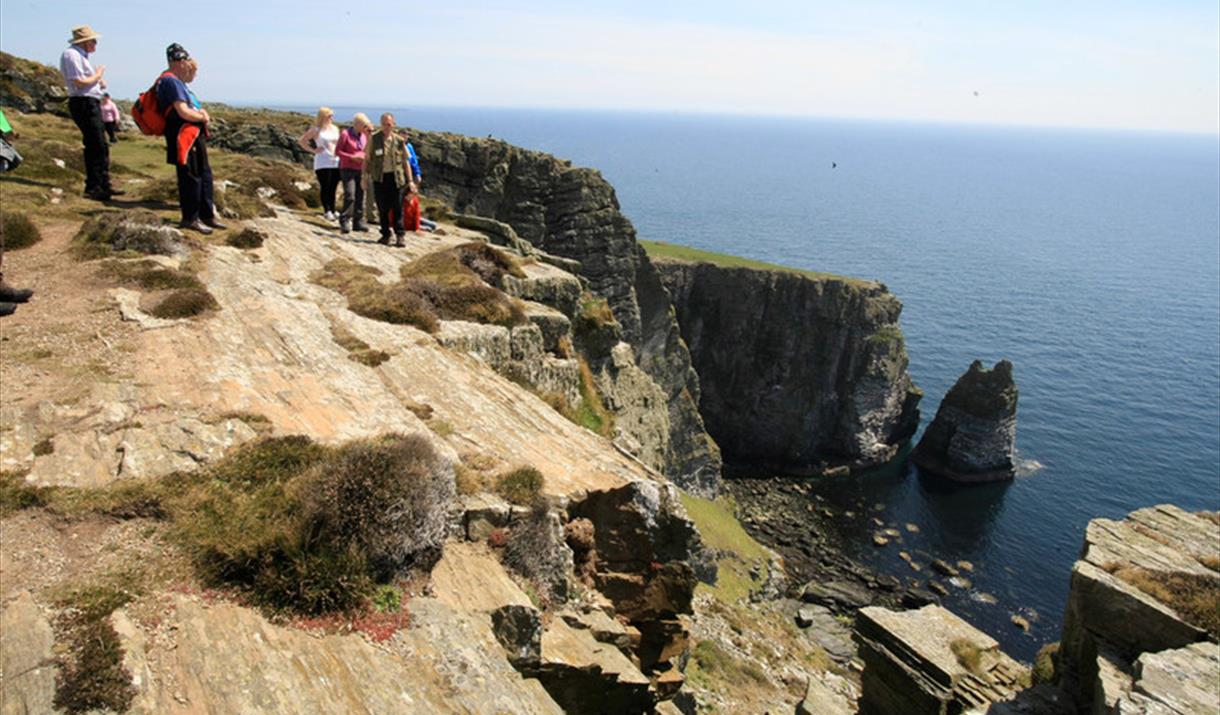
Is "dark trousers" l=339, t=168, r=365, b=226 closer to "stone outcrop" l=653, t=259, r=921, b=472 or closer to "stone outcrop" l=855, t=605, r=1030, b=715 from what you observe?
"stone outcrop" l=855, t=605, r=1030, b=715

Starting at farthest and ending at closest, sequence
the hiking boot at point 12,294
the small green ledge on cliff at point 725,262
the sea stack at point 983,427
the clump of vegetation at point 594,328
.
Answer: the small green ledge on cliff at point 725,262 → the sea stack at point 983,427 → the clump of vegetation at point 594,328 → the hiking boot at point 12,294

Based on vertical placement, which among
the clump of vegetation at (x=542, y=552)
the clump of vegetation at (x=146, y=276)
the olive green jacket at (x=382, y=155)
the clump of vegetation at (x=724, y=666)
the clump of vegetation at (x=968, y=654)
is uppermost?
the olive green jacket at (x=382, y=155)

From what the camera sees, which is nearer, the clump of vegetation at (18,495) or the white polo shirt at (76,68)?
the clump of vegetation at (18,495)

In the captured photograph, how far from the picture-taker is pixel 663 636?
1271cm

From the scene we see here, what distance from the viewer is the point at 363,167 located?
71.3 feet

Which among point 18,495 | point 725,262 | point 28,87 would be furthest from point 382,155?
point 725,262

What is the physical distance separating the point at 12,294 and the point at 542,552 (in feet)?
36.8

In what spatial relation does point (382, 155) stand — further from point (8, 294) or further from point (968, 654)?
point (968, 654)

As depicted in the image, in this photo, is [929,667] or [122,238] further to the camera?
[929,667]

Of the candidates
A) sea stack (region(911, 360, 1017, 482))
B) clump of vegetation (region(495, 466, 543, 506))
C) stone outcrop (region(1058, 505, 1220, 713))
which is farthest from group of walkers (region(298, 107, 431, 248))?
sea stack (region(911, 360, 1017, 482))

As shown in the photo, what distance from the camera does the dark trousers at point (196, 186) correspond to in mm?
17297

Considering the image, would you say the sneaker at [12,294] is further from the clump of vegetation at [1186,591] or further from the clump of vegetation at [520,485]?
the clump of vegetation at [1186,591]

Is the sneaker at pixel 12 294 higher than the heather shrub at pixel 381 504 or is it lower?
higher

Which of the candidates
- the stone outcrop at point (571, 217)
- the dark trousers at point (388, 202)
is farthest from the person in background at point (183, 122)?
the stone outcrop at point (571, 217)
